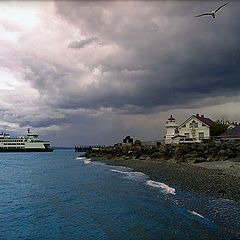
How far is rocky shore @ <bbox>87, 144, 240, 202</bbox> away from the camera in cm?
2345

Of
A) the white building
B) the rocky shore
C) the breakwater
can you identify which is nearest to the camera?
the rocky shore

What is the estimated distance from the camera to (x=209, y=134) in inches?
3022

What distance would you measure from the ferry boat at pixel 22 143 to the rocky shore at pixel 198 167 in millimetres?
88467

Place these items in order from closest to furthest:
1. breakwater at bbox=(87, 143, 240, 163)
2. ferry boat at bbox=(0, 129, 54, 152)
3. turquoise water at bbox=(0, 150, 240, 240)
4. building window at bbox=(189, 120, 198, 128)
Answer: turquoise water at bbox=(0, 150, 240, 240), breakwater at bbox=(87, 143, 240, 163), building window at bbox=(189, 120, 198, 128), ferry boat at bbox=(0, 129, 54, 152)

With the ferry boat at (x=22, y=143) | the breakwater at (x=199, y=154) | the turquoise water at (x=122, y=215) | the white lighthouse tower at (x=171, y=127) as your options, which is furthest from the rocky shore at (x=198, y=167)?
the ferry boat at (x=22, y=143)

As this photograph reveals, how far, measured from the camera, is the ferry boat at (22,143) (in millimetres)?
159125

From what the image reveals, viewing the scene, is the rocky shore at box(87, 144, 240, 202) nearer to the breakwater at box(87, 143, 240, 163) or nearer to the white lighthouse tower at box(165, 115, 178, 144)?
the breakwater at box(87, 143, 240, 163)

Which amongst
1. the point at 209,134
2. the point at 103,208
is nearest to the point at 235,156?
the point at 103,208

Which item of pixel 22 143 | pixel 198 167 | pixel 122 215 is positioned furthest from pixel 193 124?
pixel 22 143

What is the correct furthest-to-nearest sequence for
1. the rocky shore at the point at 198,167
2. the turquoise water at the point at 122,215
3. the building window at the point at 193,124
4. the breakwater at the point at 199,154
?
the building window at the point at 193,124, the breakwater at the point at 199,154, the rocky shore at the point at 198,167, the turquoise water at the point at 122,215

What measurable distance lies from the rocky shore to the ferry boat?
88467 mm

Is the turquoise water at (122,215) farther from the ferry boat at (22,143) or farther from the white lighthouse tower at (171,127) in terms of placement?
the ferry boat at (22,143)

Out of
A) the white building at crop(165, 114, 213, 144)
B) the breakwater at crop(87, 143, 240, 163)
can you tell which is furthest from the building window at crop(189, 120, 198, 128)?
the breakwater at crop(87, 143, 240, 163)

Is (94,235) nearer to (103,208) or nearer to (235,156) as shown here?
(103,208)
